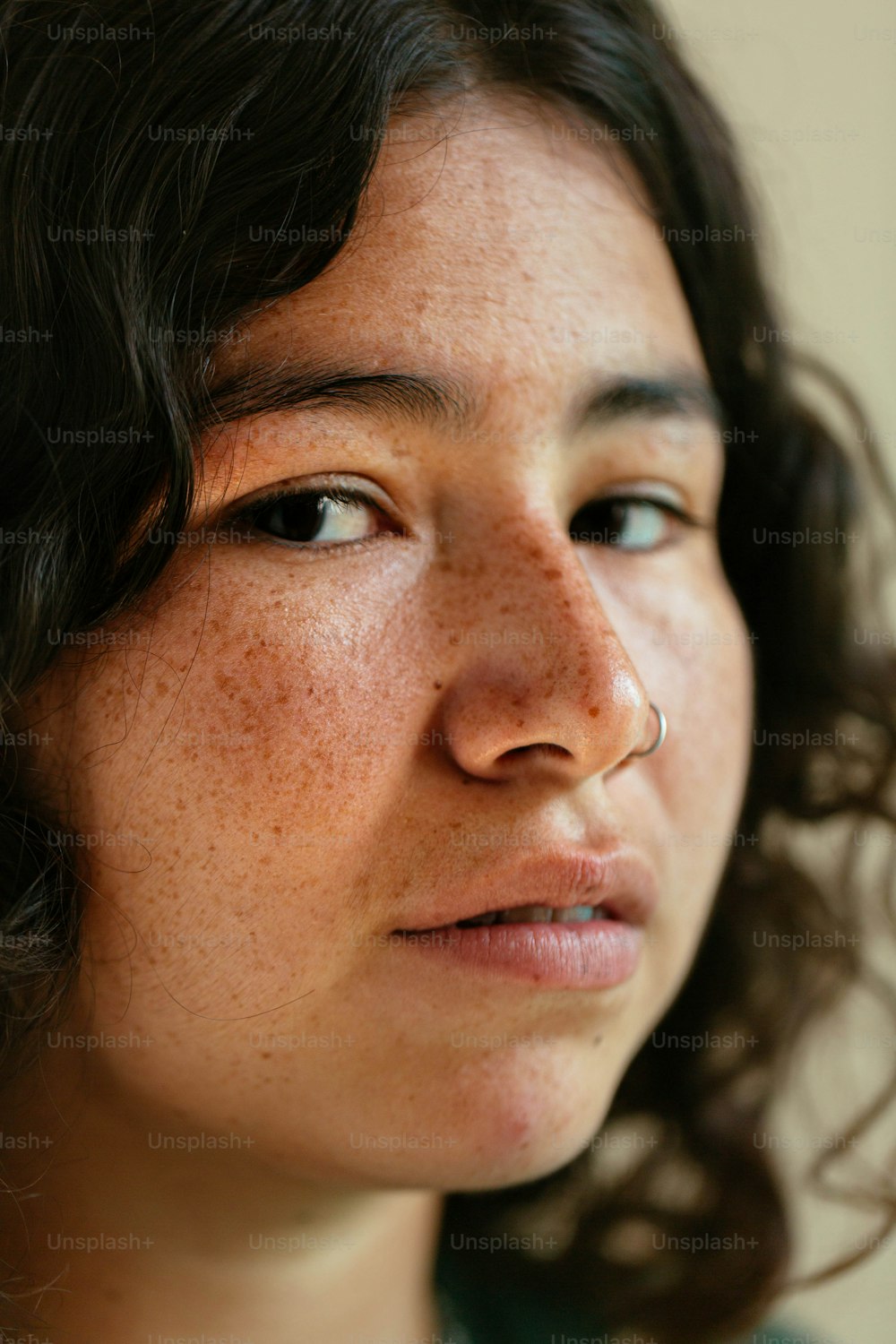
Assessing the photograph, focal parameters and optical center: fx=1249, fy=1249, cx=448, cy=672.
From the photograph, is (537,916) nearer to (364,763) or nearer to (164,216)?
(364,763)

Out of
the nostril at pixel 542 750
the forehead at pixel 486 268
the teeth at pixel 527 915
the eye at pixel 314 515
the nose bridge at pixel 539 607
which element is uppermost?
the forehead at pixel 486 268

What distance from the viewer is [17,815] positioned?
766 mm

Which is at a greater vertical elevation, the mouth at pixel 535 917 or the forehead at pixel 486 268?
the forehead at pixel 486 268

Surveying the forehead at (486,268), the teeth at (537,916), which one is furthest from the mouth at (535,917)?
the forehead at (486,268)

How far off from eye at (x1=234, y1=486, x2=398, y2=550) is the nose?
7 centimetres

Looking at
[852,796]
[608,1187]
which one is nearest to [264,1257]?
[608,1187]

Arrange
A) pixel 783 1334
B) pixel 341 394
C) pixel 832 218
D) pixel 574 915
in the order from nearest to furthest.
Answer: pixel 341 394, pixel 574 915, pixel 783 1334, pixel 832 218

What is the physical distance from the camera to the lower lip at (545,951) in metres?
0.79

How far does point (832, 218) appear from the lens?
4.65 ft

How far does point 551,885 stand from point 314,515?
28 cm

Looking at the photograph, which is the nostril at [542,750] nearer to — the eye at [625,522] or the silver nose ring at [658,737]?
the silver nose ring at [658,737]

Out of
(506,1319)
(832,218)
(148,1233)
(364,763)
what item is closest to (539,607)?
(364,763)

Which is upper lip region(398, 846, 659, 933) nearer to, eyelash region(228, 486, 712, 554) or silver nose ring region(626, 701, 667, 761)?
silver nose ring region(626, 701, 667, 761)

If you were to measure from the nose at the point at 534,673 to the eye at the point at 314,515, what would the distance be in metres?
0.07
